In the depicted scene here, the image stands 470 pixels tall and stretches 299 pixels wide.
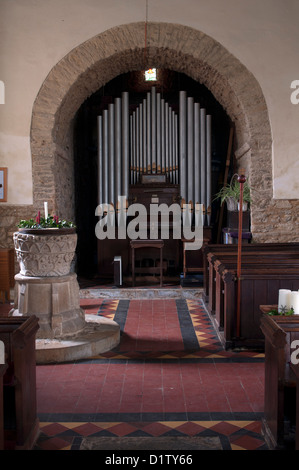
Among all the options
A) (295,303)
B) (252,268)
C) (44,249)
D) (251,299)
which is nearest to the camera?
(295,303)

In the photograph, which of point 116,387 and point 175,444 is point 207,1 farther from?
point 175,444

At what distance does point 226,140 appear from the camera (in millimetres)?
10180

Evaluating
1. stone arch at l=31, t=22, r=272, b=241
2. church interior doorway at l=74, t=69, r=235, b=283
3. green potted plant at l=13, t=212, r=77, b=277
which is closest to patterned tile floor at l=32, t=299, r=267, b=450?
green potted plant at l=13, t=212, r=77, b=277

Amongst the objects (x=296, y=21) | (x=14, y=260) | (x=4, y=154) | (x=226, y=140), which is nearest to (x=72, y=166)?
(x=4, y=154)

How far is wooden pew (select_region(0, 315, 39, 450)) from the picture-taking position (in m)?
2.73

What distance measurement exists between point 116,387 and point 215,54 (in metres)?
5.69

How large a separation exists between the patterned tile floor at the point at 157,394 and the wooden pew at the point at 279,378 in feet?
0.48

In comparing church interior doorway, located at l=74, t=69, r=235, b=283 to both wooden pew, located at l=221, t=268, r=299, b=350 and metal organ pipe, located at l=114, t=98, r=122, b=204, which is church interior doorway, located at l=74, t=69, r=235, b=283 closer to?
metal organ pipe, located at l=114, t=98, r=122, b=204

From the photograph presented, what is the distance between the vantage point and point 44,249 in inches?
184

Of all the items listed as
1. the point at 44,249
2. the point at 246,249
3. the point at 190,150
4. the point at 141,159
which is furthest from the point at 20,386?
the point at 190,150

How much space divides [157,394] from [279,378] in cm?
127

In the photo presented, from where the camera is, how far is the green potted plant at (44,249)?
4656 mm

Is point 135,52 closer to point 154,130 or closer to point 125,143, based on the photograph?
point 154,130
